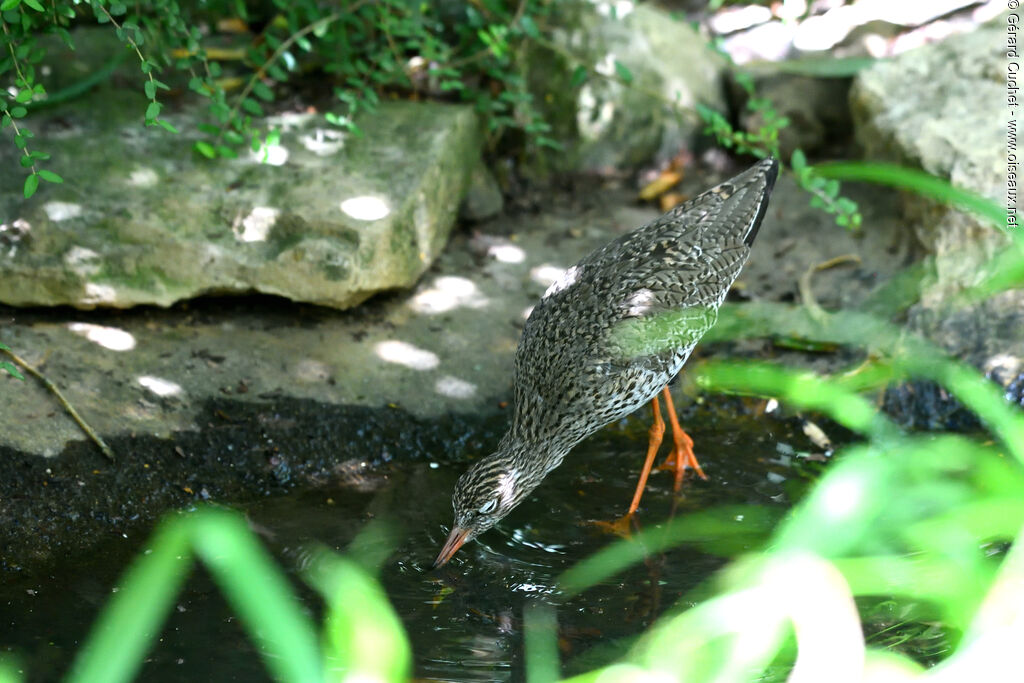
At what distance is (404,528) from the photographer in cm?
464

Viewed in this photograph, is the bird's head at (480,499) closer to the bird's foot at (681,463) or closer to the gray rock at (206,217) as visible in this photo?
the bird's foot at (681,463)

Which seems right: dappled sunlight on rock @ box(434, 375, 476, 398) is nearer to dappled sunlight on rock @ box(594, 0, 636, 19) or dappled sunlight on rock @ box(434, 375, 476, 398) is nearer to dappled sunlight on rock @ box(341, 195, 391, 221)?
dappled sunlight on rock @ box(341, 195, 391, 221)

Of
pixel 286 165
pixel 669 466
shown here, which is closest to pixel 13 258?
→ pixel 286 165

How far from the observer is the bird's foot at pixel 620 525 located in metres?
4.68

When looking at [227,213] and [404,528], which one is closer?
[404,528]

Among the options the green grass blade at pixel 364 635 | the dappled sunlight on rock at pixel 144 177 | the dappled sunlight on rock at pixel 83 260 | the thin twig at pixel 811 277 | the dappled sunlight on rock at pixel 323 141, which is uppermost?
the green grass blade at pixel 364 635

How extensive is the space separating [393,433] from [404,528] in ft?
2.28

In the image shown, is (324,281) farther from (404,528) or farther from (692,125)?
(692,125)

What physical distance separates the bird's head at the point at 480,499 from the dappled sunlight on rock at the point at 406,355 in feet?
3.89

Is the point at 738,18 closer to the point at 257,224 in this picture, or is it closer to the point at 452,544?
the point at 257,224

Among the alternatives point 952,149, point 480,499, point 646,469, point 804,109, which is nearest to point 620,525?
point 646,469

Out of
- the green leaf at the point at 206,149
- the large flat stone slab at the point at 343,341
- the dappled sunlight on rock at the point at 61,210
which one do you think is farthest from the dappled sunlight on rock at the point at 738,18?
the dappled sunlight on rock at the point at 61,210

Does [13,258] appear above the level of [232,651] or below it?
above

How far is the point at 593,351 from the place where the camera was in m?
4.55
